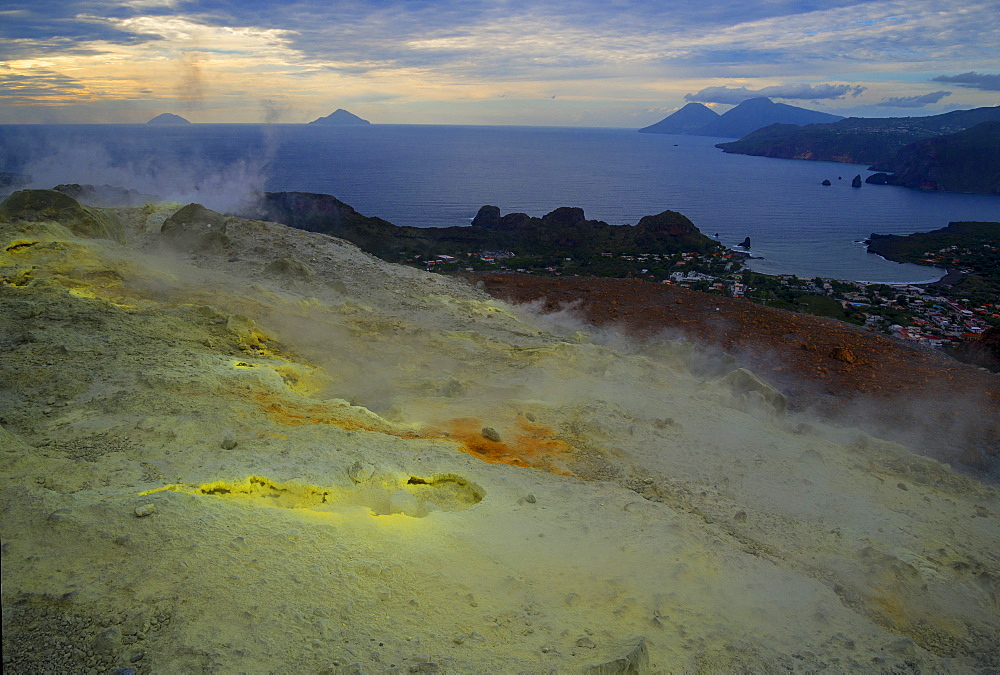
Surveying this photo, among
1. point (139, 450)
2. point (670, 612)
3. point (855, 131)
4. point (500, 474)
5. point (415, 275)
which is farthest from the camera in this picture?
point (855, 131)

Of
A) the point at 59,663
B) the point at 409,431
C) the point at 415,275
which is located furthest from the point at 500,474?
the point at 415,275

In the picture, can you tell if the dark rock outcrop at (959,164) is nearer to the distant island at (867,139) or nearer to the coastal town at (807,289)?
the distant island at (867,139)

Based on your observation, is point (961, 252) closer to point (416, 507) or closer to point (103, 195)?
point (416, 507)

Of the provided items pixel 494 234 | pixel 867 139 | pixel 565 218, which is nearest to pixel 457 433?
pixel 494 234

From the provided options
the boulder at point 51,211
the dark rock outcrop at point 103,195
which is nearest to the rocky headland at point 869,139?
the dark rock outcrop at point 103,195

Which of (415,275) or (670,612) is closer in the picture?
(670,612)

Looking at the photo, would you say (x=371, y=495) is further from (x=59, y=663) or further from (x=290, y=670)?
(x=59, y=663)

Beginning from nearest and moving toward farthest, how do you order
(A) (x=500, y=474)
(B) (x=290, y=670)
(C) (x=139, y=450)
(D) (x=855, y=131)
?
(B) (x=290, y=670)
(C) (x=139, y=450)
(A) (x=500, y=474)
(D) (x=855, y=131)
